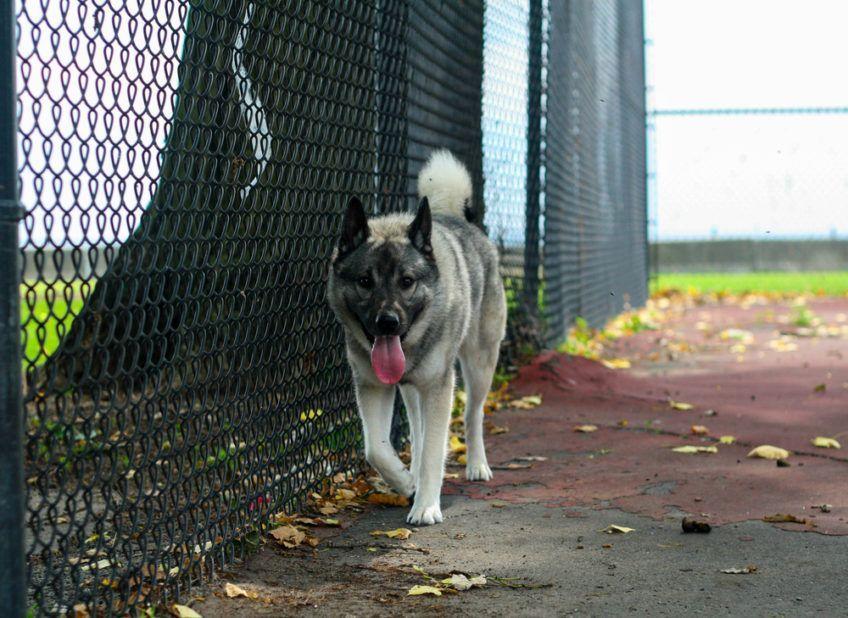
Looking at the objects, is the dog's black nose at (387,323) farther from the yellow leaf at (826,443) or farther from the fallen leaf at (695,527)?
the yellow leaf at (826,443)

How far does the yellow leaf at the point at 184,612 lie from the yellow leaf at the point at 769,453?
3.55 metres

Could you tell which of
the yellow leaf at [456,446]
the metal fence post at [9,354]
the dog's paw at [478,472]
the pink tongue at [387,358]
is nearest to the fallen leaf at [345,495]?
the dog's paw at [478,472]

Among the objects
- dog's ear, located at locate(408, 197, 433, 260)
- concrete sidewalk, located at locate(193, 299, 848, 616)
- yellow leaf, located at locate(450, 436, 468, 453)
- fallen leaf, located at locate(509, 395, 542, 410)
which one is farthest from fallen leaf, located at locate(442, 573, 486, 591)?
Answer: fallen leaf, located at locate(509, 395, 542, 410)

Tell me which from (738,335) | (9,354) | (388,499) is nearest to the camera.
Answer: (9,354)

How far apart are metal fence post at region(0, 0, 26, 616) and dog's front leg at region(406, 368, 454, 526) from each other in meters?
2.24

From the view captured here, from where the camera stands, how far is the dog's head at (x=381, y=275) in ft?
14.5

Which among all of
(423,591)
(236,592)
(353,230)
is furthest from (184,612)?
(353,230)

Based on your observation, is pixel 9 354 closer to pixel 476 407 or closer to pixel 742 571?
pixel 742 571

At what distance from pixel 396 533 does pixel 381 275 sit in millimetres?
1081

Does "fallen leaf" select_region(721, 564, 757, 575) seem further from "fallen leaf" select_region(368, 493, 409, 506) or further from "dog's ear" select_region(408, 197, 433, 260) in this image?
"dog's ear" select_region(408, 197, 433, 260)

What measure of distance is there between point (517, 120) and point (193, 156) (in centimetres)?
577

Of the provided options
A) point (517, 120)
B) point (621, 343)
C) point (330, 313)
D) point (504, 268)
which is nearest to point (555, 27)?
point (517, 120)

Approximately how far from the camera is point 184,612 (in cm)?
326

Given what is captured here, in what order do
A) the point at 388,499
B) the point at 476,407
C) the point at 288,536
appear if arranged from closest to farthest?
1. the point at 288,536
2. the point at 388,499
3. the point at 476,407
